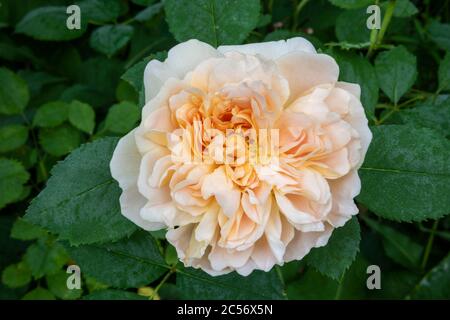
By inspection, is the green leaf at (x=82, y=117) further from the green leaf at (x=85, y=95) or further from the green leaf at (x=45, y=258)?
the green leaf at (x=45, y=258)

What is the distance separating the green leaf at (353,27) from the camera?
1.20 m

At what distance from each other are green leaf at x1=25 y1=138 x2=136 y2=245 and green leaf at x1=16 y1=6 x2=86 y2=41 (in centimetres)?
56

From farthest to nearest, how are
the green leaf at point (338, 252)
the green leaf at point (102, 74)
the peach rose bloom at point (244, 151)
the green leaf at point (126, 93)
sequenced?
1. the green leaf at point (102, 74)
2. the green leaf at point (126, 93)
3. the green leaf at point (338, 252)
4. the peach rose bloom at point (244, 151)

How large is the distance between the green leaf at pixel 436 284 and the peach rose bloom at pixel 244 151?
2.53ft

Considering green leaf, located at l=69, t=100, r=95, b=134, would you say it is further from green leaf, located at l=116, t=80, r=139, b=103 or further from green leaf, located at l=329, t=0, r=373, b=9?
→ green leaf, located at l=329, t=0, r=373, b=9

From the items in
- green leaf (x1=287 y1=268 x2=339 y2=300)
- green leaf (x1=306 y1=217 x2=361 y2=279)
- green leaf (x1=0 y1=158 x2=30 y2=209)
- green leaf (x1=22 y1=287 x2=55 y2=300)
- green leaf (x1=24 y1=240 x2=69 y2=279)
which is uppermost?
green leaf (x1=306 y1=217 x2=361 y2=279)

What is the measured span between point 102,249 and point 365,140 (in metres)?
0.55

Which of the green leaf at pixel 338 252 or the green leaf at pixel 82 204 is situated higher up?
the green leaf at pixel 82 204

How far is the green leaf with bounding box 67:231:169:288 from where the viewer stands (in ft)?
3.43

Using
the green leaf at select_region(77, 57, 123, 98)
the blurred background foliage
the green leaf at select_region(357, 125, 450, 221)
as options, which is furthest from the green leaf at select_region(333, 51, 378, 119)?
the green leaf at select_region(77, 57, 123, 98)

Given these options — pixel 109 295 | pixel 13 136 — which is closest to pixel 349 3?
pixel 109 295

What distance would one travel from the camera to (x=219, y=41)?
966 millimetres

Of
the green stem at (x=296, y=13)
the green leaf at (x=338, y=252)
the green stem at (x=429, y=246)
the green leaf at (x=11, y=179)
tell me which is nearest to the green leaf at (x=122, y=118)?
the green leaf at (x=11, y=179)
